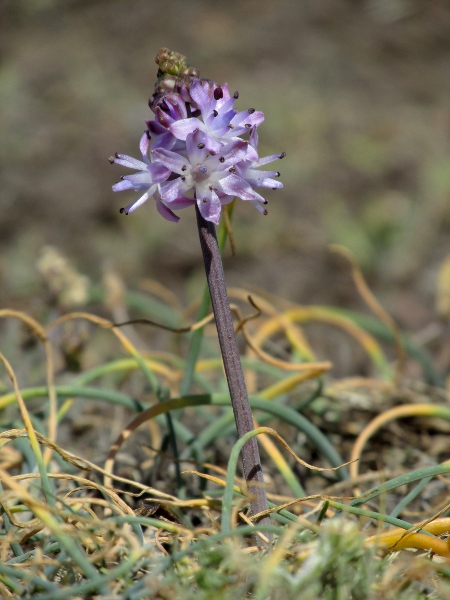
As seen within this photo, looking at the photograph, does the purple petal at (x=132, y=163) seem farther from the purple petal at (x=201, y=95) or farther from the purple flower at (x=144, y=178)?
the purple petal at (x=201, y=95)

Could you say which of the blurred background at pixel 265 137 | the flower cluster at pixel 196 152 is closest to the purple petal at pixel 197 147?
the flower cluster at pixel 196 152

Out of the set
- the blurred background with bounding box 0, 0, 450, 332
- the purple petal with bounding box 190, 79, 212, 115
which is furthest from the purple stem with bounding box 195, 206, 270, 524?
the blurred background with bounding box 0, 0, 450, 332

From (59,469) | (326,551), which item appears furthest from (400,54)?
(326,551)

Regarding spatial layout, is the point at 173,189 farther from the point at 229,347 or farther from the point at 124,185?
the point at 229,347

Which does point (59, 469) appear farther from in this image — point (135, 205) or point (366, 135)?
point (366, 135)

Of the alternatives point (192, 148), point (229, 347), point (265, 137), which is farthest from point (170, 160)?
point (265, 137)

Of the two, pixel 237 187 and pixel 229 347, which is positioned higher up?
pixel 237 187
